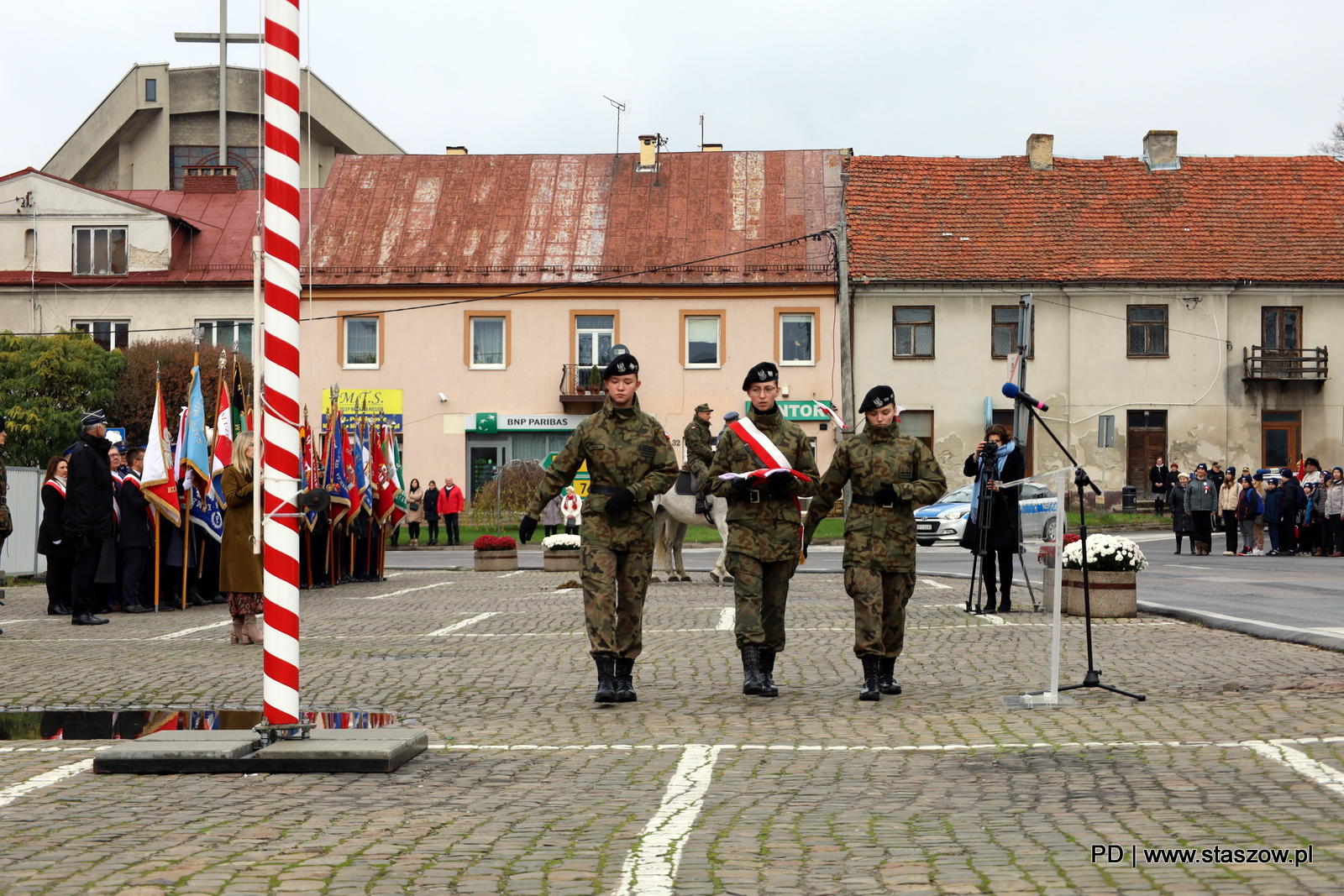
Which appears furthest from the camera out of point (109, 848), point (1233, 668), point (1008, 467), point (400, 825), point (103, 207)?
point (103, 207)

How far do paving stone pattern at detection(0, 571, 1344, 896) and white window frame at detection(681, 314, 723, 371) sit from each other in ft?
115

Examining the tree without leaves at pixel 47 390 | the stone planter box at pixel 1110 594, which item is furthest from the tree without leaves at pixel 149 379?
the stone planter box at pixel 1110 594

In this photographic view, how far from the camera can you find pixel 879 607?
31.5 feet

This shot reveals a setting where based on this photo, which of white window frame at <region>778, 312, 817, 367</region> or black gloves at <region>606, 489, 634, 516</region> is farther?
white window frame at <region>778, 312, 817, 367</region>

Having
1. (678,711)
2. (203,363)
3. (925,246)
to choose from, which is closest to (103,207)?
(203,363)

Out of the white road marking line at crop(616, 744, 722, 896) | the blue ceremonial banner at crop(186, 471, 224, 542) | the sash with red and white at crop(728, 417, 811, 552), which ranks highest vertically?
the sash with red and white at crop(728, 417, 811, 552)

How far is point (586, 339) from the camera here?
47.7 meters

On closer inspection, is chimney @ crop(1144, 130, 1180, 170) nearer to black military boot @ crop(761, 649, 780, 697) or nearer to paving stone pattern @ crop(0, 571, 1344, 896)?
paving stone pattern @ crop(0, 571, 1344, 896)

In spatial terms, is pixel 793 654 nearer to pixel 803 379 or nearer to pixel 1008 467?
pixel 1008 467

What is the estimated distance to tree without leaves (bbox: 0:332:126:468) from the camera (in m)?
44.9

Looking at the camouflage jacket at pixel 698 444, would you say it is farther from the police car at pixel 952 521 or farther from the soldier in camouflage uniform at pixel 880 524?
the police car at pixel 952 521

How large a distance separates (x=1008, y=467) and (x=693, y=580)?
6.57 metres

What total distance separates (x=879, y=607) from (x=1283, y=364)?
1613 inches

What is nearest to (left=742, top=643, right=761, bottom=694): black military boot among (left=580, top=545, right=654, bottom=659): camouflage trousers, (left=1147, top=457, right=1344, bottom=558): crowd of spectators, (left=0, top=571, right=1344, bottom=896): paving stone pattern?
(left=0, top=571, right=1344, bottom=896): paving stone pattern
